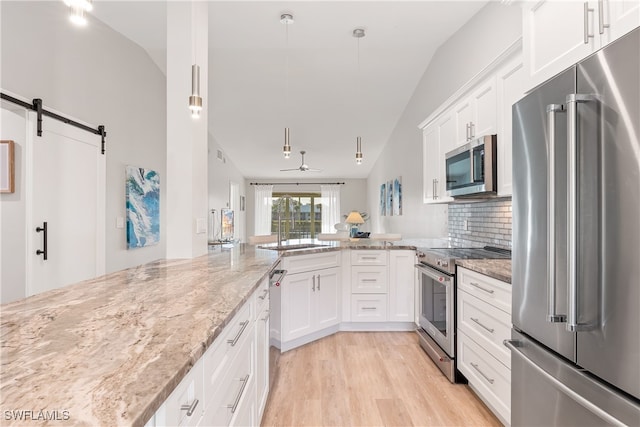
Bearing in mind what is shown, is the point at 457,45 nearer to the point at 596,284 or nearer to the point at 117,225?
the point at 596,284

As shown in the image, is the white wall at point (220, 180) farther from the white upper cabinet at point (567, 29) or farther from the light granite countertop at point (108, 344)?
the white upper cabinet at point (567, 29)

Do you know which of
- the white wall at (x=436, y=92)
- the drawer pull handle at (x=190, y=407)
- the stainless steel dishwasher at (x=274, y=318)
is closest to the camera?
the drawer pull handle at (x=190, y=407)

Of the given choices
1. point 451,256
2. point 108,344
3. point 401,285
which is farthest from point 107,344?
point 401,285

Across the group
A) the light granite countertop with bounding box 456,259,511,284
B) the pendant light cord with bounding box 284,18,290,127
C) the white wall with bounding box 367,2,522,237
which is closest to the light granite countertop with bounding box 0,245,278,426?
the light granite countertop with bounding box 456,259,511,284

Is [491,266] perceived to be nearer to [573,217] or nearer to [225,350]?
[573,217]

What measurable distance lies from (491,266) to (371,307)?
1665 millimetres

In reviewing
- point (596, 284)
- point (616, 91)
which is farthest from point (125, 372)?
point (616, 91)

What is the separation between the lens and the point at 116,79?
3688 mm

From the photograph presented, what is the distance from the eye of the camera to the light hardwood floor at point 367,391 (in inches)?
79.4

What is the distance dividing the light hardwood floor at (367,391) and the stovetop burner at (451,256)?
2.62 feet

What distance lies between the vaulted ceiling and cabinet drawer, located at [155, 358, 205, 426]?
257 cm

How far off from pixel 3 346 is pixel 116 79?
3678 mm

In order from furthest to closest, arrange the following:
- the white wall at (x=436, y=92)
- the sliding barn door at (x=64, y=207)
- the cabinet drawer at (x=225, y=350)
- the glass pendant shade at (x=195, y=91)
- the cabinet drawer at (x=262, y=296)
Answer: the white wall at (x=436, y=92) → the sliding barn door at (x=64, y=207) → the glass pendant shade at (x=195, y=91) → the cabinet drawer at (x=262, y=296) → the cabinet drawer at (x=225, y=350)

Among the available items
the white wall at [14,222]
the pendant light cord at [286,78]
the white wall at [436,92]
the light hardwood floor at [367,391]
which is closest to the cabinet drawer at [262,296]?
the light hardwood floor at [367,391]
